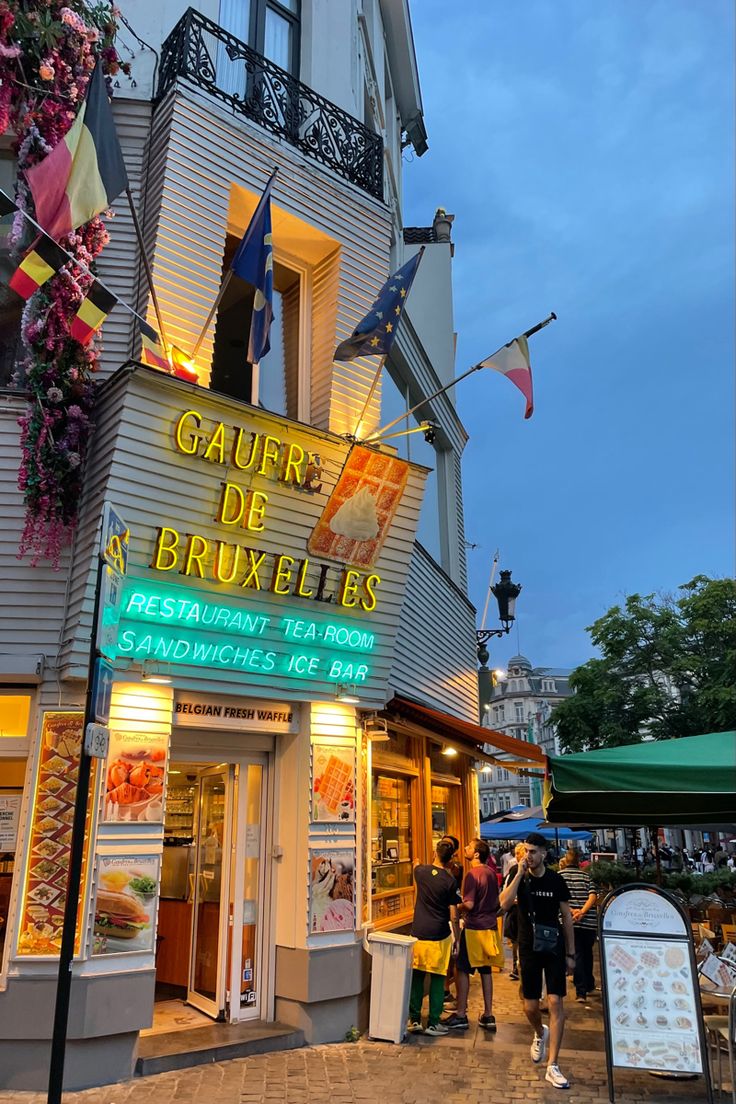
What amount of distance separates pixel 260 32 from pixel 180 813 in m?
10.3

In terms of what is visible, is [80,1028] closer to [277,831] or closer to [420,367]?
[277,831]

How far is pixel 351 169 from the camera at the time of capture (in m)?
10.4

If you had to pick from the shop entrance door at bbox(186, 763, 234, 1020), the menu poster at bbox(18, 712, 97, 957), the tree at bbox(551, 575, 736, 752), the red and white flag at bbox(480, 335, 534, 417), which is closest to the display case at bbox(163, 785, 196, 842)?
Result: the shop entrance door at bbox(186, 763, 234, 1020)

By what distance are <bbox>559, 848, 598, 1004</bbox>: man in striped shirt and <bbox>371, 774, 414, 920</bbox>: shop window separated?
2131mm

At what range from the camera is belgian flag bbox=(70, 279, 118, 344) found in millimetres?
7012

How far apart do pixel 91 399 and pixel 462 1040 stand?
292 inches

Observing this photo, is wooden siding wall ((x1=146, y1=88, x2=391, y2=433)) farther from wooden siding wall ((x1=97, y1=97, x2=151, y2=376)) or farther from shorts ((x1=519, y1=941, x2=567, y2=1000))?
shorts ((x1=519, y1=941, x2=567, y2=1000))

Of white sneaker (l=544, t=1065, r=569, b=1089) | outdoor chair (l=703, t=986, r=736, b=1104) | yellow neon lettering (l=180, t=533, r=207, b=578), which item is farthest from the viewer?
yellow neon lettering (l=180, t=533, r=207, b=578)

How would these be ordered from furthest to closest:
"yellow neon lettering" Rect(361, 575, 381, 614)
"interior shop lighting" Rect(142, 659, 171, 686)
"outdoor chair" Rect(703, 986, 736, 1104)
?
1. "yellow neon lettering" Rect(361, 575, 381, 614)
2. "interior shop lighting" Rect(142, 659, 171, 686)
3. "outdoor chair" Rect(703, 986, 736, 1104)

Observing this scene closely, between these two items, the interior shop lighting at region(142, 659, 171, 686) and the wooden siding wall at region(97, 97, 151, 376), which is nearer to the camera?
the interior shop lighting at region(142, 659, 171, 686)

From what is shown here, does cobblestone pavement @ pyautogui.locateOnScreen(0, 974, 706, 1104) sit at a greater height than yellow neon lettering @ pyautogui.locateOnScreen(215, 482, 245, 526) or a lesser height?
lesser

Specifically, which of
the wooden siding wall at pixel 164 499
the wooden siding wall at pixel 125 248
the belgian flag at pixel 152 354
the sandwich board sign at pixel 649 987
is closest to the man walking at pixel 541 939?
the sandwich board sign at pixel 649 987

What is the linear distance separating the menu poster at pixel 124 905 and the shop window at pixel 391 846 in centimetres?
313

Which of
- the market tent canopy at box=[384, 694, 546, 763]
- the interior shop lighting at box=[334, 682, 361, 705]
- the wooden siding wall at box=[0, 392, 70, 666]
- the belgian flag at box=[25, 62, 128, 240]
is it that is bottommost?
the market tent canopy at box=[384, 694, 546, 763]
